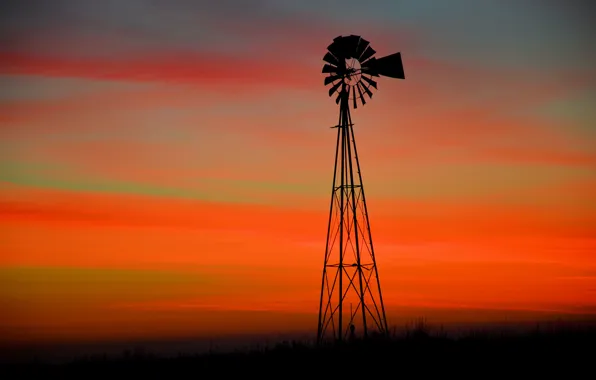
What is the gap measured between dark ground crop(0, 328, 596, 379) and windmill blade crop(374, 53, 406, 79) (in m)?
12.1

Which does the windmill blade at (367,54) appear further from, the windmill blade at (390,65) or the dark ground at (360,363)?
the dark ground at (360,363)

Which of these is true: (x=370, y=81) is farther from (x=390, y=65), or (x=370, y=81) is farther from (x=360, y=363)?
(x=360, y=363)

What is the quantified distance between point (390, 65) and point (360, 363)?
47.4 feet

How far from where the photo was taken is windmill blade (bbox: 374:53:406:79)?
36906mm

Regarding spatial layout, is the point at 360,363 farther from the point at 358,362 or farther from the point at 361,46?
the point at 361,46

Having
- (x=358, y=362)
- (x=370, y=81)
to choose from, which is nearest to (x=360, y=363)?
(x=358, y=362)

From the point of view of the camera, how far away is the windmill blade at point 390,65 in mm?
36906

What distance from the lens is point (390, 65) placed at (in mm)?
36969

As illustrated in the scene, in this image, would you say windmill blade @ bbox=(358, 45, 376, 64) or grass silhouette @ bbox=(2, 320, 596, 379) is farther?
windmill blade @ bbox=(358, 45, 376, 64)

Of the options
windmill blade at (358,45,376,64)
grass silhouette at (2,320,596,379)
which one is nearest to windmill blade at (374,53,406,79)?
Result: windmill blade at (358,45,376,64)

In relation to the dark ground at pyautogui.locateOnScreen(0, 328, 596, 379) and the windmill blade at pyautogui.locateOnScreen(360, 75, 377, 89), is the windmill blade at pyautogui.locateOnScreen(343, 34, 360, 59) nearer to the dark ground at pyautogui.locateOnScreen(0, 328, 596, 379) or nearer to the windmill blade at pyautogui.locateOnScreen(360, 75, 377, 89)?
the windmill blade at pyautogui.locateOnScreen(360, 75, 377, 89)

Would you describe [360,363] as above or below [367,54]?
below

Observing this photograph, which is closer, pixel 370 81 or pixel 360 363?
pixel 360 363

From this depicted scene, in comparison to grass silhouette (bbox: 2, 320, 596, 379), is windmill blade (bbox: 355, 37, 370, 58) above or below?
above
